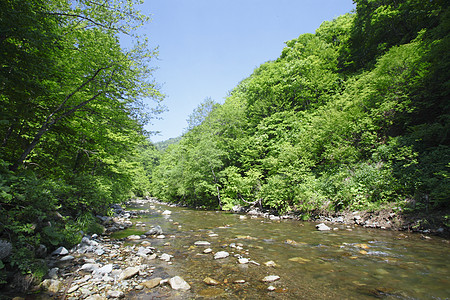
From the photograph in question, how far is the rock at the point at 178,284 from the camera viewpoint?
4.24 meters

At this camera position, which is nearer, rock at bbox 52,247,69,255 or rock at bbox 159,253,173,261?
rock at bbox 52,247,69,255

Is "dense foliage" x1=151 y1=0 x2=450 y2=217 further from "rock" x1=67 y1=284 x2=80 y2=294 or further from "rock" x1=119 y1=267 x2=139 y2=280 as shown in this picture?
"rock" x1=67 y1=284 x2=80 y2=294

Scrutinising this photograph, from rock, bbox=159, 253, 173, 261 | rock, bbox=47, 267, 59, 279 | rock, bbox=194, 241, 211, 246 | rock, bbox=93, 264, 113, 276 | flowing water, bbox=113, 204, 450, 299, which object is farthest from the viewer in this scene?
rock, bbox=194, 241, 211, 246

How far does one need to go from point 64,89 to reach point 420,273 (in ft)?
36.9

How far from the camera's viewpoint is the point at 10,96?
4.92 meters

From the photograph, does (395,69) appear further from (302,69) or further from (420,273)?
(420,273)

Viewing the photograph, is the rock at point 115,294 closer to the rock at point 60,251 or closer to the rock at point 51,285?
the rock at point 51,285

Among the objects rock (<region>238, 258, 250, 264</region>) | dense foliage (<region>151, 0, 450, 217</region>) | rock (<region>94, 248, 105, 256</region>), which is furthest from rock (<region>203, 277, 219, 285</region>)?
dense foliage (<region>151, 0, 450, 217</region>)

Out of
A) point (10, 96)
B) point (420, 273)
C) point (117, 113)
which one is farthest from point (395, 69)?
point (10, 96)

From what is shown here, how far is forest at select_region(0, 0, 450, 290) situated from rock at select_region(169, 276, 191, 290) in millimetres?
2551

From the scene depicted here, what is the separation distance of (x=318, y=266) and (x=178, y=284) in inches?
145

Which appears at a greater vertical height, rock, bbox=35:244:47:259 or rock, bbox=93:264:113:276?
rock, bbox=35:244:47:259

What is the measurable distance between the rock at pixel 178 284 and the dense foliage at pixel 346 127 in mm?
9521

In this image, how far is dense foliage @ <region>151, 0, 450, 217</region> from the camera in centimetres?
1030
